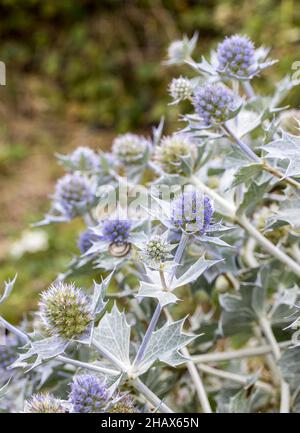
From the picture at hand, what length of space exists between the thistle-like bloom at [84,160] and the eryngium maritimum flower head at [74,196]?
72 mm

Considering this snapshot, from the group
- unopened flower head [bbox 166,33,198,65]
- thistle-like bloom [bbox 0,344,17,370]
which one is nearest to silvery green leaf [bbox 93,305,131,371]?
thistle-like bloom [bbox 0,344,17,370]

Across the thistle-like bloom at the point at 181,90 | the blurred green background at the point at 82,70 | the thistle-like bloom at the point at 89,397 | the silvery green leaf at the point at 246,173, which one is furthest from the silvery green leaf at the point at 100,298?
the blurred green background at the point at 82,70

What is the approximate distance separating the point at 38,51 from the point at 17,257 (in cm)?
226

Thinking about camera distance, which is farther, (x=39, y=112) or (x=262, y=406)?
(x=39, y=112)

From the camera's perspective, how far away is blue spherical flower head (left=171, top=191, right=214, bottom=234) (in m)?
0.80

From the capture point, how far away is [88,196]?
1.20 metres

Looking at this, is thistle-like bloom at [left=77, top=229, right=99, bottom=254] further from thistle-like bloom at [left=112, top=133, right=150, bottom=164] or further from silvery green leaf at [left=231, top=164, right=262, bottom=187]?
silvery green leaf at [left=231, top=164, right=262, bottom=187]

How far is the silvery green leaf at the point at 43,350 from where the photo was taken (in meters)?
0.76

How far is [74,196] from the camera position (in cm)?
119

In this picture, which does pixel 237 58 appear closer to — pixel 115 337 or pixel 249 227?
pixel 249 227

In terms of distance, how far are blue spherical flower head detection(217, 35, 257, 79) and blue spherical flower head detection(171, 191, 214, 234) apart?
33 cm

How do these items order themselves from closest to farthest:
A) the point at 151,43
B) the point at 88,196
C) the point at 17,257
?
the point at 88,196 < the point at 17,257 < the point at 151,43

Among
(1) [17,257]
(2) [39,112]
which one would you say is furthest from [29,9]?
(1) [17,257]

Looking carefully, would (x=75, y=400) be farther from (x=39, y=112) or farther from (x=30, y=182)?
(x=39, y=112)
